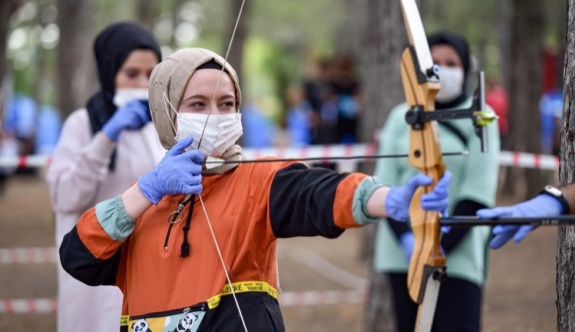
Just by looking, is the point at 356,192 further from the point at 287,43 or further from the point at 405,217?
the point at 287,43

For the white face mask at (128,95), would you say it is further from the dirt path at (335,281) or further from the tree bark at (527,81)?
the tree bark at (527,81)

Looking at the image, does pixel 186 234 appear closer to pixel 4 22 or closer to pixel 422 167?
pixel 422 167

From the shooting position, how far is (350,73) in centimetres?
1948

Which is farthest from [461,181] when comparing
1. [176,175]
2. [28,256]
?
[28,256]

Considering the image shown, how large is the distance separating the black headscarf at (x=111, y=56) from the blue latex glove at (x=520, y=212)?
2.63 m

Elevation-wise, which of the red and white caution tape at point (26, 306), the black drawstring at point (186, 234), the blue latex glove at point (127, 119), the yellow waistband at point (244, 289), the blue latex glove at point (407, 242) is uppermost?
the blue latex glove at point (127, 119)

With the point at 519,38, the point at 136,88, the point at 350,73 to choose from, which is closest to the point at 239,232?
the point at 136,88

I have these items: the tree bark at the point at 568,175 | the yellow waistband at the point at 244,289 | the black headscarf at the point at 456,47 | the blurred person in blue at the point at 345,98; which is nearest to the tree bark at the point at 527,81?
the blurred person in blue at the point at 345,98

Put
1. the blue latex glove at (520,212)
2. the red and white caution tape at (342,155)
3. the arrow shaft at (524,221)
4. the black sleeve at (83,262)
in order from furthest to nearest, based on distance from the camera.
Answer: the red and white caution tape at (342,155)
the black sleeve at (83,262)
the blue latex glove at (520,212)
the arrow shaft at (524,221)

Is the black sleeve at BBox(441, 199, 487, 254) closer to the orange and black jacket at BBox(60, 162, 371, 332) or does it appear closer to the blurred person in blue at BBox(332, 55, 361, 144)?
the orange and black jacket at BBox(60, 162, 371, 332)

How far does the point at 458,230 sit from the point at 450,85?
2.47ft

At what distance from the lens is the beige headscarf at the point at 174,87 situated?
140 inches

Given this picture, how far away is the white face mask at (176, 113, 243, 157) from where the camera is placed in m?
3.53

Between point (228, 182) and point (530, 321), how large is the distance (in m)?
5.99
